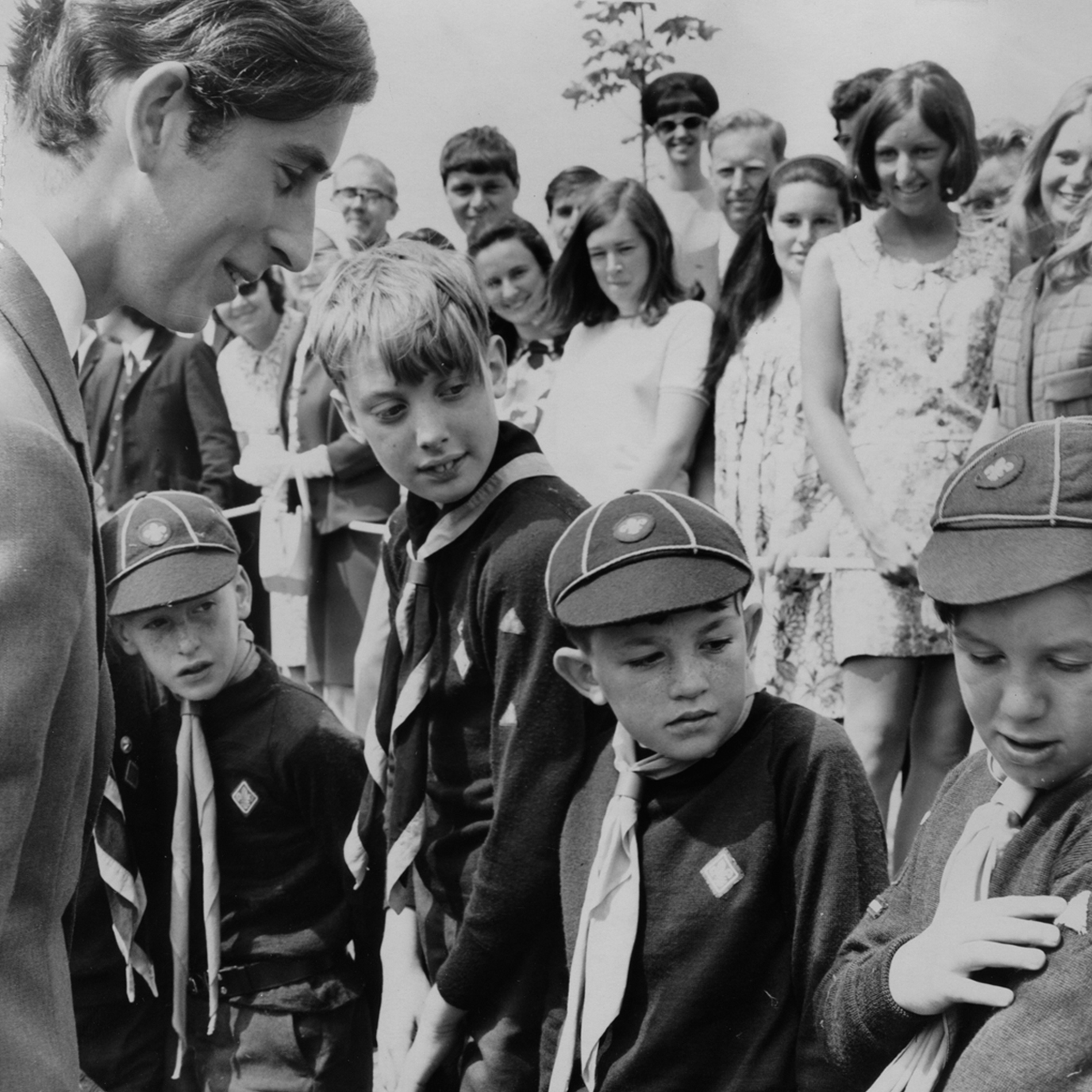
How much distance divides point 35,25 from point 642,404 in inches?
121

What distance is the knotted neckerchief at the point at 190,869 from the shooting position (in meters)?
3.09

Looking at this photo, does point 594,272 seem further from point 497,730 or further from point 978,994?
point 978,994

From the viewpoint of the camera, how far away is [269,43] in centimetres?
155

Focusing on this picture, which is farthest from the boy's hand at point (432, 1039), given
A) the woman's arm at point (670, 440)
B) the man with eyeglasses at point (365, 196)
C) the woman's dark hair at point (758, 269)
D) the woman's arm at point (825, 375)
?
the man with eyeglasses at point (365, 196)

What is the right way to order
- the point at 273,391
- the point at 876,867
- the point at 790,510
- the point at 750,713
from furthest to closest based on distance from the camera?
the point at 273,391
the point at 790,510
the point at 750,713
the point at 876,867

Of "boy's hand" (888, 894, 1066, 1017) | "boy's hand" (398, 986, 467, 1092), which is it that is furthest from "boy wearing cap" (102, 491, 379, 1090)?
"boy's hand" (888, 894, 1066, 1017)

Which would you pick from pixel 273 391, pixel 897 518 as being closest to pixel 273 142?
pixel 897 518

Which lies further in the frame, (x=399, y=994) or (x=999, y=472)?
(x=399, y=994)

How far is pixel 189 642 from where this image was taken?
318 cm

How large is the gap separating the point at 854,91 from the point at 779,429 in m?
1.20

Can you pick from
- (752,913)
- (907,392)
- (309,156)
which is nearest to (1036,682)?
(752,913)

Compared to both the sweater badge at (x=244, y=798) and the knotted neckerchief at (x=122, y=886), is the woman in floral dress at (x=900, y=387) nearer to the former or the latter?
the sweater badge at (x=244, y=798)

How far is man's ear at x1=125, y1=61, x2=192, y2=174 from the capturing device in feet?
4.95

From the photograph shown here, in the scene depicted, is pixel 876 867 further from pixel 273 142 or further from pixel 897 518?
pixel 897 518
